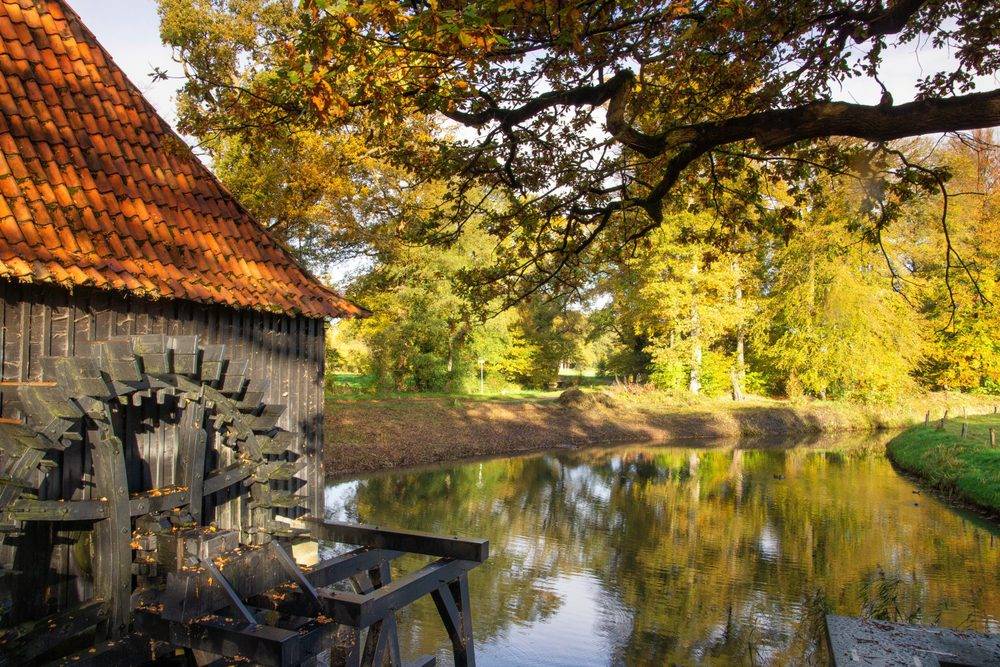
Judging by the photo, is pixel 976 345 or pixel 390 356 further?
pixel 976 345

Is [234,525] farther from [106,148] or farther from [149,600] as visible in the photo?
[106,148]

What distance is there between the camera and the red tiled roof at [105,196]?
16.5 feet

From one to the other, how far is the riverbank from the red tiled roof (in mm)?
11146

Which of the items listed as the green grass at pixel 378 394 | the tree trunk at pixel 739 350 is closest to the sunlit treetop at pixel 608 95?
the green grass at pixel 378 394

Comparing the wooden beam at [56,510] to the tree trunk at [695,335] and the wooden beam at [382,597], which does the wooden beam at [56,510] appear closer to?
the wooden beam at [382,597]

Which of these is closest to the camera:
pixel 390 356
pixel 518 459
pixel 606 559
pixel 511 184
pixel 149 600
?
pixel 149 600

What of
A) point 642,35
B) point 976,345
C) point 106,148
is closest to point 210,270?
point 106,148

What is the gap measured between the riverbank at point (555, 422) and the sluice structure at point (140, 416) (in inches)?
449

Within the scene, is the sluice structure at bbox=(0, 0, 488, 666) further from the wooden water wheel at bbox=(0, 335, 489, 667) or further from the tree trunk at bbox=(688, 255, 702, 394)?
the tree trunk at bbox=(688, 255, 702, 394)

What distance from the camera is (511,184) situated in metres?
8.66

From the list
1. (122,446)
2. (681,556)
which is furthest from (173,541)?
(681,556)

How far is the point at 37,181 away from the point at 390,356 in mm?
25907

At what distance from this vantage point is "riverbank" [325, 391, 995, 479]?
795 inches

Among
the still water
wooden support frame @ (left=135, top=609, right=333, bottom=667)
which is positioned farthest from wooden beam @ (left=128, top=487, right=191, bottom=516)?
the still water
